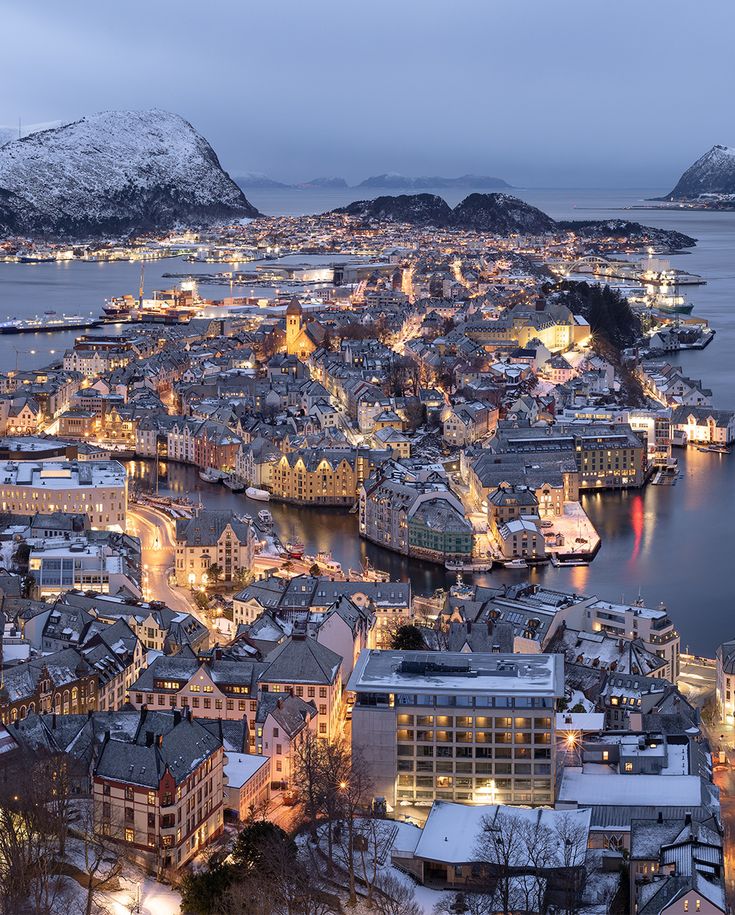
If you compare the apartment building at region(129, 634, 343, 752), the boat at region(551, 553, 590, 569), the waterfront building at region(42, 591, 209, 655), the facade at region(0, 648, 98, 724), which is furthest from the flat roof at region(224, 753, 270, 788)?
the boat at region(551, 553, 590, 569)

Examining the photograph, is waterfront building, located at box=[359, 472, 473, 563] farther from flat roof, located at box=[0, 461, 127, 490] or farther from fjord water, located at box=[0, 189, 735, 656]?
flat roof, located at box=[0, 461, 127, 490]

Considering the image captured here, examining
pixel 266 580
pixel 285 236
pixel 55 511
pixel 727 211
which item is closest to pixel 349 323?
pixel 55 511

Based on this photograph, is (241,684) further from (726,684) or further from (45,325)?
(45,325)

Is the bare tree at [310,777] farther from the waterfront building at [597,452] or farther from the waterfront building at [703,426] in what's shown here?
the waterfront building at [703,426]

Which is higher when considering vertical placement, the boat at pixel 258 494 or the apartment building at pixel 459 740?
the apartment building at pixel 459 740

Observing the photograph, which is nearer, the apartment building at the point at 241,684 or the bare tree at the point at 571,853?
the bare tree at the point at 571,853

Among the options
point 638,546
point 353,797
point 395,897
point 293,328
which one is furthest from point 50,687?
point 293,328

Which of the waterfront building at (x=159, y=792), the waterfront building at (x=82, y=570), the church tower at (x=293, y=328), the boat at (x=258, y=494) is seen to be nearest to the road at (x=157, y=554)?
the waterfront building at (x=82, y=570)
